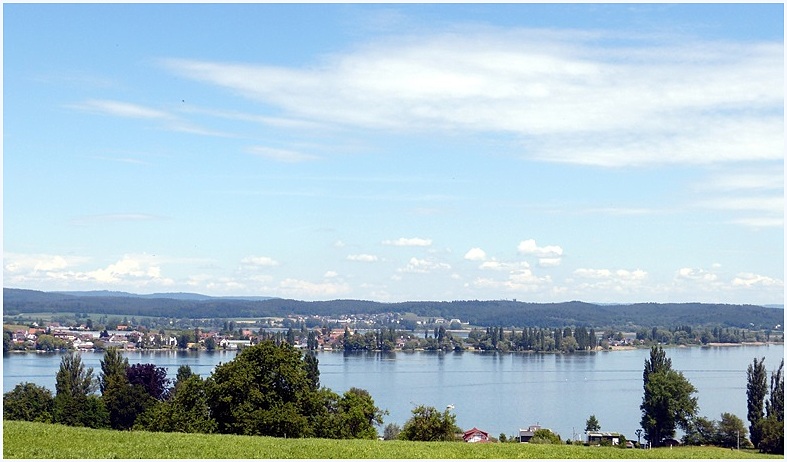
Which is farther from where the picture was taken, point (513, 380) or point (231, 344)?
point (231, 344)

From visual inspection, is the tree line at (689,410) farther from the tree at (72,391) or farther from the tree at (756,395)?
the tree at (72,391)

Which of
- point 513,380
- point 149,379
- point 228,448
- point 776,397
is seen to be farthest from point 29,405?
point 513,380

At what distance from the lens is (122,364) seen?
4878 centimetres

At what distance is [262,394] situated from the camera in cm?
2288

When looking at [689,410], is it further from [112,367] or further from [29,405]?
[29,405]

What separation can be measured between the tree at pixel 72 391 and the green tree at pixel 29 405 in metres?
0.46

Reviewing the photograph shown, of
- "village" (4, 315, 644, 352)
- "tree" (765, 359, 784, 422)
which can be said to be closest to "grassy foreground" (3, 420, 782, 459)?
"tree" (765, 359, 784, 422)

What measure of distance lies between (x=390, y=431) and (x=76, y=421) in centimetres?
1614

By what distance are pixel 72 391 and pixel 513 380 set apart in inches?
2021

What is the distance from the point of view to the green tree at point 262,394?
22.4 m

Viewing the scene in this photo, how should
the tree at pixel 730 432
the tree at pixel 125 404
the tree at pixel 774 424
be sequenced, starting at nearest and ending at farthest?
the tree at pixel 774 424 → the tree at pixel 125 404 → the tree at pixel 730 432

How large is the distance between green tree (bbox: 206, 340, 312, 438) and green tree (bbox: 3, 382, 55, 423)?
614 inches

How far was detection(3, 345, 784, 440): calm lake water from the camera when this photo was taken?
62781 millimetres

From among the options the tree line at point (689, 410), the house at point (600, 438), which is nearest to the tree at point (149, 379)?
the house at point (600, 438)
